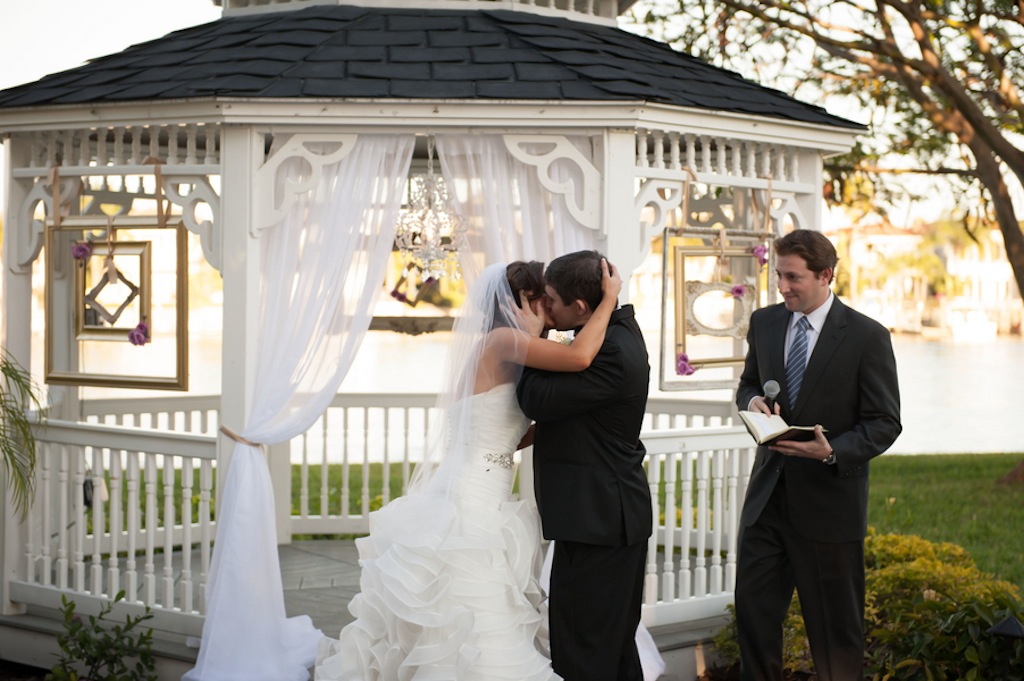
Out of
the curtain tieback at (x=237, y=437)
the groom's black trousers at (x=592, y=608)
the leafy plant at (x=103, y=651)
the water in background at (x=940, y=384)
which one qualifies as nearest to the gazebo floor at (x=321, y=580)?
the leafy plant at (x=103, y=651)

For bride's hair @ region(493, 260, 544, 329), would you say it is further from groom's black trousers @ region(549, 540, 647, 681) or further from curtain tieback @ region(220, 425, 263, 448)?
curtain tieback @ region(220, 425, 263, 448)

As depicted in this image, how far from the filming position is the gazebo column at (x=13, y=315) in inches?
251

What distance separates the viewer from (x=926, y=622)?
17.2ft

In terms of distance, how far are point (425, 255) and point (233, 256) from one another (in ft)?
4.53

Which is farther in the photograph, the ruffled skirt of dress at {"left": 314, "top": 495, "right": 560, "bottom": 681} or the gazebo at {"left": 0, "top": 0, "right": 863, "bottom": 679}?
the gazebo at {"left": 0, "top": 0, "right": 863, "bottom": 679}

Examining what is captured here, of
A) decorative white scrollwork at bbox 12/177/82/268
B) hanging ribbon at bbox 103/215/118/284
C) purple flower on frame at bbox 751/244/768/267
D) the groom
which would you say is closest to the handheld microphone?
the groom

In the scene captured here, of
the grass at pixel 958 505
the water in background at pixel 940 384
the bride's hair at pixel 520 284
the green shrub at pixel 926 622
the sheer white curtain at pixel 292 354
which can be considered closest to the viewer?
the bride's hair at pixel 520 284

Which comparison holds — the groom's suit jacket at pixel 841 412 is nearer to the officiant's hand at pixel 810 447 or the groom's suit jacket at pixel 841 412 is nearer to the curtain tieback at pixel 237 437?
the officiant's hand at pixel 810 447

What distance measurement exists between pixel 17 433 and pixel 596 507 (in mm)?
3557

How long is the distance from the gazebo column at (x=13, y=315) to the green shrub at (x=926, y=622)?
3.81 m

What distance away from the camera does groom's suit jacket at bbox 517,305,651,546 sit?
4129 millimetres

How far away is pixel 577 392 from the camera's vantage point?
161 inches

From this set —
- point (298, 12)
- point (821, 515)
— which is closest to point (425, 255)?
point (298, 12)

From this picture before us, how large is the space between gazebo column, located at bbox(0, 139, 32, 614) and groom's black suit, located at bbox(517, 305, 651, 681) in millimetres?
3523
